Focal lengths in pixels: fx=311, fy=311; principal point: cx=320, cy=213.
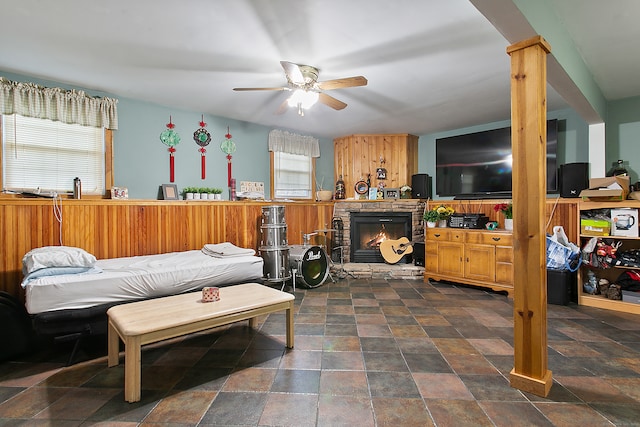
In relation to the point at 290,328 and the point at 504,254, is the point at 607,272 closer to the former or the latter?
the point at 504,254

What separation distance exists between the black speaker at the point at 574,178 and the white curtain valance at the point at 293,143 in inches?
145

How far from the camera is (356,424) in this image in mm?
1623

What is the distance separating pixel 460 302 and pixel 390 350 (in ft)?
5.52

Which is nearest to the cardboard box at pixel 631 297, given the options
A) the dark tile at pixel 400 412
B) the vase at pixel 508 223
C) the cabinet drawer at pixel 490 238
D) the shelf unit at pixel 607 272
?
the shelf unit at pixel 607 272

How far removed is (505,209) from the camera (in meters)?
4.29

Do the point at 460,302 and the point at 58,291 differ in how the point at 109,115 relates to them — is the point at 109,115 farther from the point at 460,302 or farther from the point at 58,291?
the point at 460,302

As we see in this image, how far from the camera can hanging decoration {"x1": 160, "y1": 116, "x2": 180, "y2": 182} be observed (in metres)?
4.14

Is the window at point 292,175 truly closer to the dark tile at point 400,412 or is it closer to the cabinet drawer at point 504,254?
the cabinet drawer at point 504,254

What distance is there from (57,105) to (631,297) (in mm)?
6453

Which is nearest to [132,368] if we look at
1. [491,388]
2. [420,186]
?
[491,388]

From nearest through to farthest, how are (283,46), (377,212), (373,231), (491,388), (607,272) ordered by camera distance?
(491,388)
(283,46)
(607,272)
(377,212)
(373,231)

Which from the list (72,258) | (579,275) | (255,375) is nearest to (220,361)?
(255,375)

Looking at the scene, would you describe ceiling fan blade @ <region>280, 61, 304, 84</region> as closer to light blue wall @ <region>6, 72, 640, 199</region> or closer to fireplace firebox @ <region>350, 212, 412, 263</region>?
light blue wall @ <region>6, 72, 640, 199</region>

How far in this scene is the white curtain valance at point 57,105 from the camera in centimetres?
309
